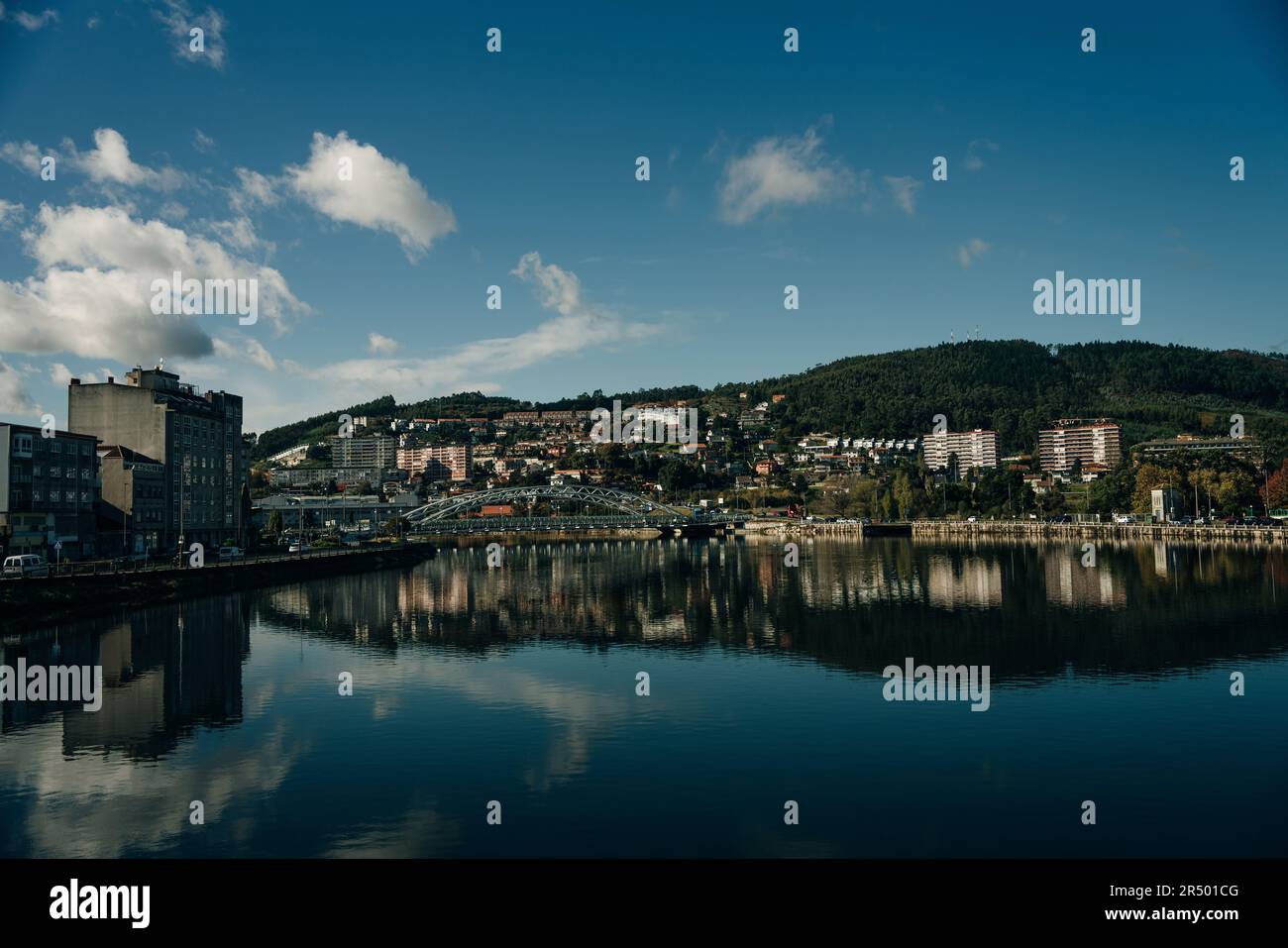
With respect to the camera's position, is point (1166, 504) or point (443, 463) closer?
point (1166, 504)

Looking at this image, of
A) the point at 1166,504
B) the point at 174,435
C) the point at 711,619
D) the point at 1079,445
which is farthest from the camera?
the point at 1079,445

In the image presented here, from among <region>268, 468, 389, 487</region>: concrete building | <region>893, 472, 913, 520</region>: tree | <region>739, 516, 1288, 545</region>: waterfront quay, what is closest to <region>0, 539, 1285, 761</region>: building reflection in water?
<region>739, 516, 1288, 545</region>: waterfront quay

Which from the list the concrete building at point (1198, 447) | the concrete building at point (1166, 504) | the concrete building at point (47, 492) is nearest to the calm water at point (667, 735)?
the concrete building at point (47, 492)

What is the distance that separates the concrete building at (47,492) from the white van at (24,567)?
708cm

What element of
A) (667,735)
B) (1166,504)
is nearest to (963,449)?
(1166,504)

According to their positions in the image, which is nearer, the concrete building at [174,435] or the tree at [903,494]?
the concrete building at [174,435]

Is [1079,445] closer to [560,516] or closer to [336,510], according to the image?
[560,516]

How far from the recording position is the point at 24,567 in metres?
35.5

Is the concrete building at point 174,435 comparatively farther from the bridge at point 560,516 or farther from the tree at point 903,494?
the tree at point 903,494

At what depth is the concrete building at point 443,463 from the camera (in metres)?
185

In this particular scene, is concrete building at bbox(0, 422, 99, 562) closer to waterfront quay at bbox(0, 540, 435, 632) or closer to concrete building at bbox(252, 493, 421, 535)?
waterfront quay at bbox(0, 540, 435, 632)

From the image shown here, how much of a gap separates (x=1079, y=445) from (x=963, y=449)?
23.4 m

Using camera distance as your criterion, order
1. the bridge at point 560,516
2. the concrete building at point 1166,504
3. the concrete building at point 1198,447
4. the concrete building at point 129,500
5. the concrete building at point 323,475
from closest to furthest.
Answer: the concrete building at point 129,500 → the concrete building at point 1166,504 → the bridge at point 560,516 → the concrete building at point 1198,447 → the concrete building at point 323,475
